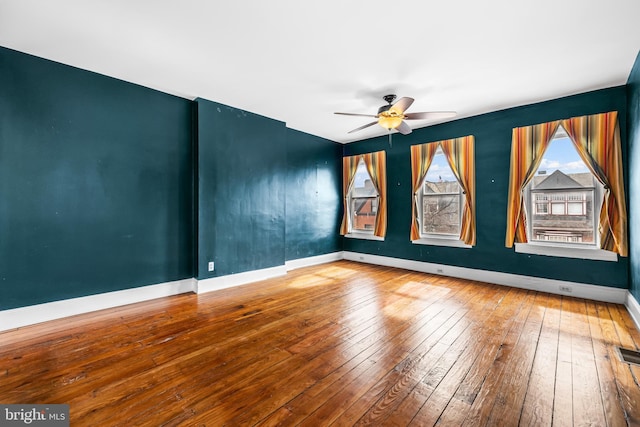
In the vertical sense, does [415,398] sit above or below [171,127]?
below

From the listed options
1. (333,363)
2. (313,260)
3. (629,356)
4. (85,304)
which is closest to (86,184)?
(85,304)

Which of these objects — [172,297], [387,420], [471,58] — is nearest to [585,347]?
[387,420]

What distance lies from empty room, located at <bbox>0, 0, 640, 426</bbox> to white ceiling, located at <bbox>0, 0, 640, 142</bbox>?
3cm

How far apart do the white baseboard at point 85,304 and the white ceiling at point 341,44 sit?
107 inches

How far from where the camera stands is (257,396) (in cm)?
175

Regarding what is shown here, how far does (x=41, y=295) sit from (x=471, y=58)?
17.5ft

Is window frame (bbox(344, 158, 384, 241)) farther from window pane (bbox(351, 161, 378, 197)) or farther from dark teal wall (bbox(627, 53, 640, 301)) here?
dark teal wall (bbox(627, 53, 640, 301))

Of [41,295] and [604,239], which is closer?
[41,295]

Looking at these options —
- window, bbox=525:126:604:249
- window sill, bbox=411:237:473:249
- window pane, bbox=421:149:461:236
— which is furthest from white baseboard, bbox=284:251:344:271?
window, bbox=525:126:604:249

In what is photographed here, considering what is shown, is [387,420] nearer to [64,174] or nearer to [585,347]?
[585,347]

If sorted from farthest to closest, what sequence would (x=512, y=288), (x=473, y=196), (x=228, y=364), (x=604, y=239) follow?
(x=473, y=196), (x=512, y=288), (x=604, y=239), (x=228, y=364)

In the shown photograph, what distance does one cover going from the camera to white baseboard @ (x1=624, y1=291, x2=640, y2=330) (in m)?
2.79

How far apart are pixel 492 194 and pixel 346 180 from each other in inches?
122

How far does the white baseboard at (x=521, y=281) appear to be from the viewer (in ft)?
11.5
